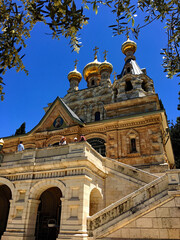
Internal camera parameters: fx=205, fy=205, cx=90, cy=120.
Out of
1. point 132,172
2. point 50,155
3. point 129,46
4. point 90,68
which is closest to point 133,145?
point 132,172

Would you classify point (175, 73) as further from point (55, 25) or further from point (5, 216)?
point (5, 216)

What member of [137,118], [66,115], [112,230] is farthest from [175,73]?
[66,115]

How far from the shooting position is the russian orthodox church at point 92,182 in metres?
7.82

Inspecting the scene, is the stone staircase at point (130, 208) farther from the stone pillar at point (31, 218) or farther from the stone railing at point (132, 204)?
the stone pillar at point (31, 218)

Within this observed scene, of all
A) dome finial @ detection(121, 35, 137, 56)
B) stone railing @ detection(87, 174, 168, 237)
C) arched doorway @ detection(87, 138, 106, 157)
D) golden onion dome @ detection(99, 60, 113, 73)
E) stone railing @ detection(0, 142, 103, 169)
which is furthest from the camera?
golden onion dome @ detection(99, 60, 113, 73)

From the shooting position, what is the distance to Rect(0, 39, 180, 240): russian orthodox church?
7.82 m

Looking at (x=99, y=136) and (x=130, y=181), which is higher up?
(x=99, y=136)

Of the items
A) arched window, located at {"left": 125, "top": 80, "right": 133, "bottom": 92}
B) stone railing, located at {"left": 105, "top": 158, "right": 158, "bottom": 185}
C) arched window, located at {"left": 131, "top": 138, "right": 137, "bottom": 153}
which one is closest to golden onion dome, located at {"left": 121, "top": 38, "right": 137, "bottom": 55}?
arched window, located at {"left": 125, "top": 80, "right": 133, "bottom": 92}

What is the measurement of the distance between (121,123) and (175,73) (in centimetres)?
1237

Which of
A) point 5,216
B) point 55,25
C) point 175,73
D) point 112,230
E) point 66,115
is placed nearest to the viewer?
point 55,25

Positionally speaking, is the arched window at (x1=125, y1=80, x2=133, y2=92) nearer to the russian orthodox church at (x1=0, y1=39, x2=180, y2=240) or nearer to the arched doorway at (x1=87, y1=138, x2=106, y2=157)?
the russian orthodox church at (x1=0, y1=39, x2=180, y2=240)

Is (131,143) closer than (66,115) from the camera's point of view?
Yes

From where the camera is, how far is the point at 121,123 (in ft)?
60.8

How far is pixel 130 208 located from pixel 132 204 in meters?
0.17
